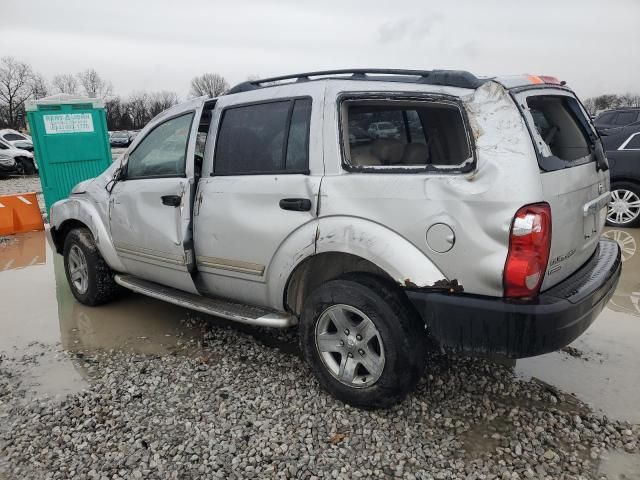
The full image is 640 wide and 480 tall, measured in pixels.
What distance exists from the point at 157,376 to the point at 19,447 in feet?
2.90

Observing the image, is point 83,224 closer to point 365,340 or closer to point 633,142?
point 365,340

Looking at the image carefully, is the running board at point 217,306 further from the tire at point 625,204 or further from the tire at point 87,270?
the tire at point 625,204

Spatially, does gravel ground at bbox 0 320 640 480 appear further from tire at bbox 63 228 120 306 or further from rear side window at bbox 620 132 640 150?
→ rear side window at bbox 620 132 640 150

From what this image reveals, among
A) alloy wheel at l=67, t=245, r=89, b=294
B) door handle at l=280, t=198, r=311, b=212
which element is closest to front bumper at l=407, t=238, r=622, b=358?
door handle at l=280, t=198, r=311, b=212

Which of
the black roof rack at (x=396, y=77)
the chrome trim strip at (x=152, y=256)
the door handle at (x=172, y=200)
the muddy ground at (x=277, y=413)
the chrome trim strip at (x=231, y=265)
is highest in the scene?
the black roof rack at (x=396, y=77)

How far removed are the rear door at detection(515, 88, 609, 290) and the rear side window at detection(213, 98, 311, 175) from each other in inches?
48.0

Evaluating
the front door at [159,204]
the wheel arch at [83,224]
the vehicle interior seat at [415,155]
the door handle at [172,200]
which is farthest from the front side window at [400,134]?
the wheel arch at [83,224]

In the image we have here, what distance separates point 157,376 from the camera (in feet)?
11.0

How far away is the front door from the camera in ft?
11.7

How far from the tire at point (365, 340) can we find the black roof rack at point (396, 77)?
3.66ft

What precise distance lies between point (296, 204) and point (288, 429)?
1.25 m

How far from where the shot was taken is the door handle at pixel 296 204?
2879 millimetres

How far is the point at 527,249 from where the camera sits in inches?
91.6

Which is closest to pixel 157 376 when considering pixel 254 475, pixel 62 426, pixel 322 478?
pixel 62 426
